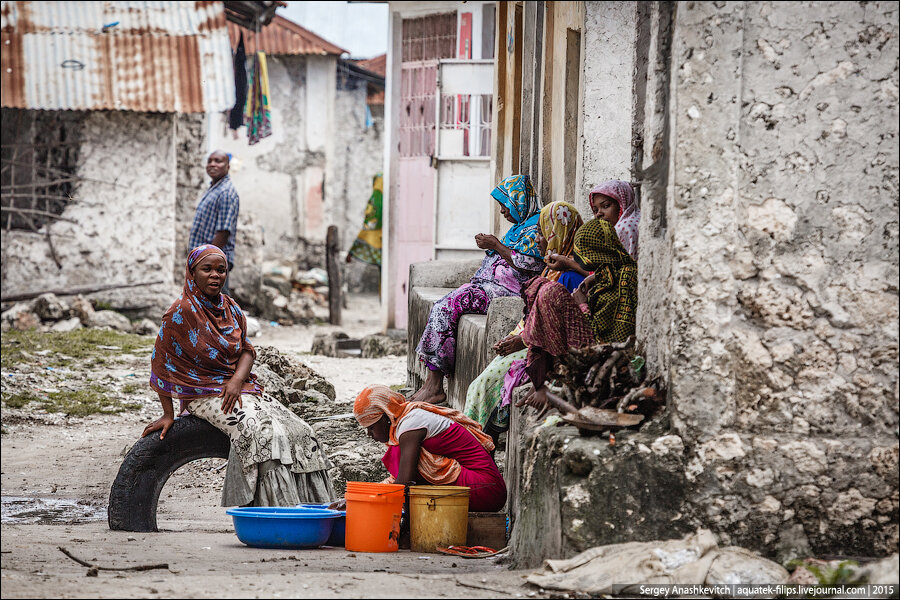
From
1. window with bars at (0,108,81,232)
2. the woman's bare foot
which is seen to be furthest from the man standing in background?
window with bars at (0,108,81,232)

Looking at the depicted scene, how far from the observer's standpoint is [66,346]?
10664 millimetres

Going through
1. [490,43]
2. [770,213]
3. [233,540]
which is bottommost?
[233,540]

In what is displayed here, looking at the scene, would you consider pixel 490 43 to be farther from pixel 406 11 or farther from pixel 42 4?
pixel 42 4

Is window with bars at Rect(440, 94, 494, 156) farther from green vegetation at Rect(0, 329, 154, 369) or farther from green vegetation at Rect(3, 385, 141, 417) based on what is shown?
green vegetation at Rect(3, 385, 141, 417)

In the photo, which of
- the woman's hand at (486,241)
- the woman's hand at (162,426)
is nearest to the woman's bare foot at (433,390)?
the woman's hand at (486,241)

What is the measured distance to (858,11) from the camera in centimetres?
368

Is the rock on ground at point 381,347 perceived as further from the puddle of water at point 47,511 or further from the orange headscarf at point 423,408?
the orange headscarf at point 423,408

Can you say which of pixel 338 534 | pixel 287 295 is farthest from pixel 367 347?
pixel 338 534

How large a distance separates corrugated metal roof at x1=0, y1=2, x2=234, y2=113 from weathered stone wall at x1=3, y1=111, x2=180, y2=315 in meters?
0.39

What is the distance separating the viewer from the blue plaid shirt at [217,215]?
923 centimetres

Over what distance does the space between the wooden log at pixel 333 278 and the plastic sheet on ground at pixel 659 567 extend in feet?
42.2

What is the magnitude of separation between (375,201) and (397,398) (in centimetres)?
1044

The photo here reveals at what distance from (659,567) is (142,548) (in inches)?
90.3

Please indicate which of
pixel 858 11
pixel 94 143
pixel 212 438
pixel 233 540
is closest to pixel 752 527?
pixel 858 11
